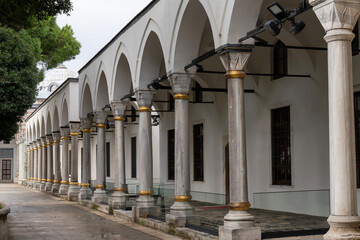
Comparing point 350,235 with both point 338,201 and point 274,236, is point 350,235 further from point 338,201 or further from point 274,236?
point 274,236

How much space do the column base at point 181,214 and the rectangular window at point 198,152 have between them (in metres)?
7.33

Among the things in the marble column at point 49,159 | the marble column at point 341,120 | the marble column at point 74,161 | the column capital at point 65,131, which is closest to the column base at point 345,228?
the marble column at point 341,120

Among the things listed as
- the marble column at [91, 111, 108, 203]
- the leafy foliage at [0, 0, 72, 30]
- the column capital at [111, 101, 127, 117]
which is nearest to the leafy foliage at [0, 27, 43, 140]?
the marble column at [91, 111, 108, 203]

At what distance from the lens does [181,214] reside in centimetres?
1144

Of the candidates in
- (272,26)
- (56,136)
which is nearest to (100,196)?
(56,136)

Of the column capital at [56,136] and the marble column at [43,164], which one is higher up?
the column capital at [56,136]

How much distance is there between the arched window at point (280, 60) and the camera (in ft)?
47.1

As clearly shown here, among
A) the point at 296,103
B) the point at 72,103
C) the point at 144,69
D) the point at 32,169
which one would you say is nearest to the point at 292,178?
the point at 296,103

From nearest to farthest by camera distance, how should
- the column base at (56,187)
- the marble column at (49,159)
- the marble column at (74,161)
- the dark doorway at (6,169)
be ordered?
the marble column at (74,161)
the column base at (56,187)
the marble column at (49,159)
the dark doorway at (6,169)

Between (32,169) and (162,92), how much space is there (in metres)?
23.1

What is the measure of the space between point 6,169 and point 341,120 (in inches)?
2197

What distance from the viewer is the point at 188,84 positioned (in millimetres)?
11852

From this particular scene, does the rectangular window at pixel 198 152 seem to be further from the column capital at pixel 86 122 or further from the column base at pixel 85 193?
the column base at pixel 85 193

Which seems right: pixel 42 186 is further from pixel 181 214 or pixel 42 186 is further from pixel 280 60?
pixel 181 214
